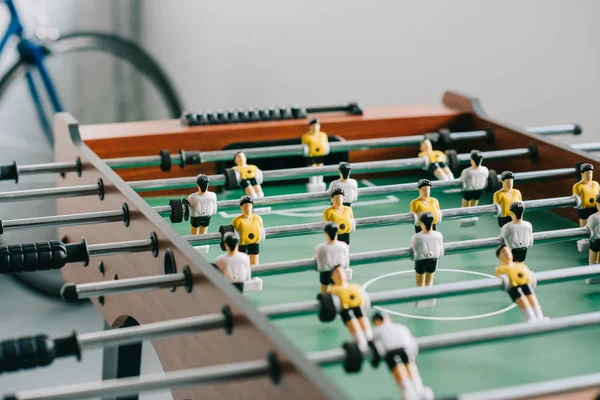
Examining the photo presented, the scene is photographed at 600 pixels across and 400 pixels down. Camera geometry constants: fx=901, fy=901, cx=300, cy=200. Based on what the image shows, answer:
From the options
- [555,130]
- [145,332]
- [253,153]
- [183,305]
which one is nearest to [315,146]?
[253,153]

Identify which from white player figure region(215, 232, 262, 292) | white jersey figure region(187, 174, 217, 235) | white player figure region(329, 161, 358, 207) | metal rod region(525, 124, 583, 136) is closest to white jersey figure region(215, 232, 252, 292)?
white player figure region(215, 232, 262, 292)

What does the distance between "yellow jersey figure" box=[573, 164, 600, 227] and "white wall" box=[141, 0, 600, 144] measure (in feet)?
4.53

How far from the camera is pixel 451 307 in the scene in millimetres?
1372

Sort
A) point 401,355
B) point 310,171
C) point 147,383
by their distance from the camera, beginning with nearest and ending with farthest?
point 147,383 → point 401,355 → point 310,171

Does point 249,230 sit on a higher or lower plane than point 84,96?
lower

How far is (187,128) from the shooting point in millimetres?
2078

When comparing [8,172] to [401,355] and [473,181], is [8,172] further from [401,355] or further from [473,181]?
[401,355]

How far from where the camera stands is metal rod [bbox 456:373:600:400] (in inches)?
34.8

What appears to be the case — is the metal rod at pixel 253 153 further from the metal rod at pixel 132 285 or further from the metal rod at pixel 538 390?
the metal rod at pixel 538 390

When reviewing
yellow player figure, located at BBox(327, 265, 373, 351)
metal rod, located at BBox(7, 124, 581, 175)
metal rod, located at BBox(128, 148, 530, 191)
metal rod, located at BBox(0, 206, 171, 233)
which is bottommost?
yellow player figure, located at BBox(327, 265, 373, 351)

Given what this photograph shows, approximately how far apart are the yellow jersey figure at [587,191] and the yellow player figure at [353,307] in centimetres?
64

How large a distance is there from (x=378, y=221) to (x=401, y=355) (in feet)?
1.73

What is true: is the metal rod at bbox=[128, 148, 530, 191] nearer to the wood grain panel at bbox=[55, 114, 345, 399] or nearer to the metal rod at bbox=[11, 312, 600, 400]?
the wood grain panel at bbox=[55, 114, 345, 399]

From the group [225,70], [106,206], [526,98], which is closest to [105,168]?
[106,206]
